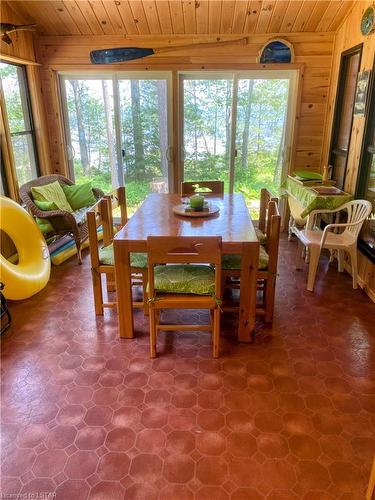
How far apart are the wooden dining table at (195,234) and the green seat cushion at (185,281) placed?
0.68 feet

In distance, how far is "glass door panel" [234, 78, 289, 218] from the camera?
4.36 m

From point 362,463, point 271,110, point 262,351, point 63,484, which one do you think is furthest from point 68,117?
point 362,463

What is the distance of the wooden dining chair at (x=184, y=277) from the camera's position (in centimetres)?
197

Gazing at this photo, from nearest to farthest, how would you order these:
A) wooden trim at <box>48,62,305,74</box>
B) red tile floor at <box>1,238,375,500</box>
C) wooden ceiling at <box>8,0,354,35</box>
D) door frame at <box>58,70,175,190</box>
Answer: red tile floor at <box>1,238,375,500</box> → wooden ceiling at <box>8,0,354,35</box> → wooden trim at <box>48,62,305,74</box> → door frame at <box>58,70,175,190</box>

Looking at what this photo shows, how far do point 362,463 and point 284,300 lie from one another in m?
1.48

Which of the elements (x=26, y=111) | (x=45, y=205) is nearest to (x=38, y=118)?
(x=26, y=111)

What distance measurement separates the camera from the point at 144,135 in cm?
459

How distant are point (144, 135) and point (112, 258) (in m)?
2.52

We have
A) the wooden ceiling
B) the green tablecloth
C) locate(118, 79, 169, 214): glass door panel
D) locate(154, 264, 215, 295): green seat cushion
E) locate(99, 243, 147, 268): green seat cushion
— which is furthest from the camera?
locate(118, 79, 169, 214): glass door panel

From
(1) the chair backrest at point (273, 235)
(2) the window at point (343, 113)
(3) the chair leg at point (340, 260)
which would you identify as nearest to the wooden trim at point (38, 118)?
(1) the chair backrest at point (273, 235)

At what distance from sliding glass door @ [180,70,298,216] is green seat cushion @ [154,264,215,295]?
2.69m

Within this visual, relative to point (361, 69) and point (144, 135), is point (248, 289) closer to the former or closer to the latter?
point (361, 69)

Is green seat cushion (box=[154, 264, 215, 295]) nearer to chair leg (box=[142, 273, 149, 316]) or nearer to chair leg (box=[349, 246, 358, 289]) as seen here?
chair leg (box=[142, 273, 149, 316])

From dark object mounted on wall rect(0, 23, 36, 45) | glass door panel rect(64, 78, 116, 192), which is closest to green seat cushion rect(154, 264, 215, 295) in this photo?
glass door panel rect(64, 78, 116, 192)
